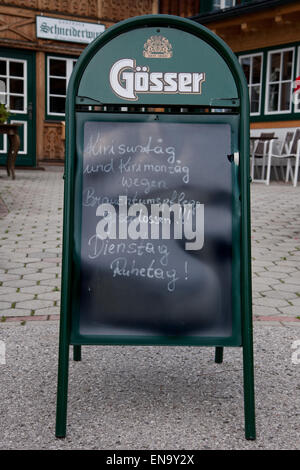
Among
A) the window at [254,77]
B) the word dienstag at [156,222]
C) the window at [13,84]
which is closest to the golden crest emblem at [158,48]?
the word dienstag at [156,222]

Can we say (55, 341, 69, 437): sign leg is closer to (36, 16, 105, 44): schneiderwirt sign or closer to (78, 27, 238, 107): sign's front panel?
(78, 27, 238, 107): sign's front panel

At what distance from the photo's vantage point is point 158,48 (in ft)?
7.95

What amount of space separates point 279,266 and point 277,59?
10.2 meters

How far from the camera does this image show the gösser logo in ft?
7.86

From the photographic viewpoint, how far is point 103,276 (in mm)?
2428

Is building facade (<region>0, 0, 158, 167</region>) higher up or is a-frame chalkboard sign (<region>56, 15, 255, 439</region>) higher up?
building facade (<region>0, 0, 158, 167</region>)

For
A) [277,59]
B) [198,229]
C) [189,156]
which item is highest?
[277,59]

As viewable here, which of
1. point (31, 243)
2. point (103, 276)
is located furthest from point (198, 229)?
point (31, 243)

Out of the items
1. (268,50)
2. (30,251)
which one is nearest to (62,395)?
(30,251)

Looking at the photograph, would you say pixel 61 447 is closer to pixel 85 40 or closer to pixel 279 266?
pixel 279 266

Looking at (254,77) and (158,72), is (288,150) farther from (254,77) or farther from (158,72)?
(158,72)

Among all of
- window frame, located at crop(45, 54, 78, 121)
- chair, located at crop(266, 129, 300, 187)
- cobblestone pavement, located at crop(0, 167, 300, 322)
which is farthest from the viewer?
window frame, located at crop(45, 54, 78, 121)

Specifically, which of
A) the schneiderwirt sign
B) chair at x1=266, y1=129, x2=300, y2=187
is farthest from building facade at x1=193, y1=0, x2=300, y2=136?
the schneiderwirt sign
